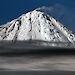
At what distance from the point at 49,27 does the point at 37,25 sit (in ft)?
30.1

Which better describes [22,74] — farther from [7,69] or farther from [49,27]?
[49,27]

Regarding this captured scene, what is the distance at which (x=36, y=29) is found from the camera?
18300 cm

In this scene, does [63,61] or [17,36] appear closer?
[63,61]

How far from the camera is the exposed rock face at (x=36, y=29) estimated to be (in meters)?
174

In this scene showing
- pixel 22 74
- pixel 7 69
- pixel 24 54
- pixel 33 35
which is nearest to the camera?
pixel 22 74

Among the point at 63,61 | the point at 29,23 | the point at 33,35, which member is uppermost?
the point at 29,23

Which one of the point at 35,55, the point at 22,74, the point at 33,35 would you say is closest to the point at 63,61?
the point at 35,55

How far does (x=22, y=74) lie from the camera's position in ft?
11.7

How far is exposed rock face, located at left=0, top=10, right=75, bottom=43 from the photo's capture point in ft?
572

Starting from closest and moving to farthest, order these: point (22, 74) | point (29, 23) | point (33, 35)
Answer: point (22, 74) < point (33, 35) < point (29, 23)

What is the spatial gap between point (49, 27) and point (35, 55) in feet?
588

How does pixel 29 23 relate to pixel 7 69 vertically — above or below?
above

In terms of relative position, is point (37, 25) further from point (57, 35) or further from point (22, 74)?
point (22, 74)

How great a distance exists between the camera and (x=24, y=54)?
4418 millimetres
